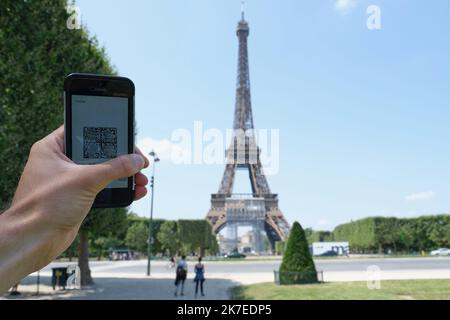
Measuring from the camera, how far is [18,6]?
477 inches

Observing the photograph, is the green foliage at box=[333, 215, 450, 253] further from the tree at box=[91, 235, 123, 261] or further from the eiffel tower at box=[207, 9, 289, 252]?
the tree at box=[91, 235, 123, 261]

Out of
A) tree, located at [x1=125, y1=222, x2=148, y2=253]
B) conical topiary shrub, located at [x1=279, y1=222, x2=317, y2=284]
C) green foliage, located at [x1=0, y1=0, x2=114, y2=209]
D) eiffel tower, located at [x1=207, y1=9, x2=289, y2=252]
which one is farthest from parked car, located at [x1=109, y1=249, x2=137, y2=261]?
green foliage, located at [x1=0, y1=0, x2=114, y2=209]

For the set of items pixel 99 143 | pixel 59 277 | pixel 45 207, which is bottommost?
pixel 59 277

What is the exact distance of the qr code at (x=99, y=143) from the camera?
81.4 inches

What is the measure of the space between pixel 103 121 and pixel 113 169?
1.88 feet

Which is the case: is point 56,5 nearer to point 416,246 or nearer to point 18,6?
point 18,6

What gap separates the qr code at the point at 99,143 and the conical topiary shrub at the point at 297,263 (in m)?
19.2

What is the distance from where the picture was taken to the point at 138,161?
1.92 meters

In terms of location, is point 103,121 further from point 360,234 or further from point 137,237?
point 137,237

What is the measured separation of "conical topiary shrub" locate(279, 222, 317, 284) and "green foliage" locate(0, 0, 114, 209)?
13115mm

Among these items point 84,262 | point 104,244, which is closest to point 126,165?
point 84,262

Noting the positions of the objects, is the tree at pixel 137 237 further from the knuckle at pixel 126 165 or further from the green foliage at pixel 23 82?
the knuckle at pixel 126 165

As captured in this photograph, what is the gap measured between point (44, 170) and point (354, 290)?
16.1 m

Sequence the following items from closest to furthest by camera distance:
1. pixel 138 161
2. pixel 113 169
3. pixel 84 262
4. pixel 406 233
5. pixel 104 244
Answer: pixel 113 169
pixel 138 161
pixel 84 262
pixel 406 233
pixel 104 244
